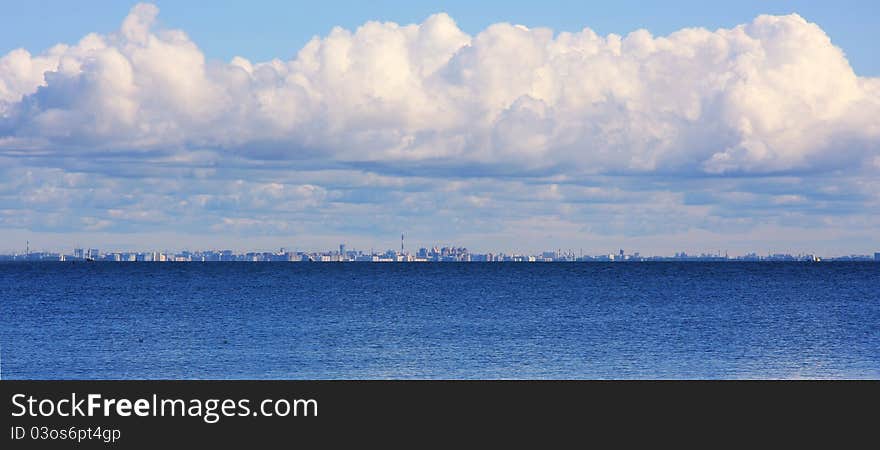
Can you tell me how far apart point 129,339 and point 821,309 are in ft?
210

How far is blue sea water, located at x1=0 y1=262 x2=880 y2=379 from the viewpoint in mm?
52750

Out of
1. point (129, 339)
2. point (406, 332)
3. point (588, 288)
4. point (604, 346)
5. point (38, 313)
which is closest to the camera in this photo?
point (604, 346)

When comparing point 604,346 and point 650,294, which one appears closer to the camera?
point 604,346

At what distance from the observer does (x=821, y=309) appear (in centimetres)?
10281

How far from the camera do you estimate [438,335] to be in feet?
237

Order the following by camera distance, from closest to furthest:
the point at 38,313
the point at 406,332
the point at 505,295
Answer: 1. the point at 406,332
2. the point at 38,313
3. the point at 505,295

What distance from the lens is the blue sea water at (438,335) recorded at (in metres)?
52.8

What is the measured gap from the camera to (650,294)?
131m
